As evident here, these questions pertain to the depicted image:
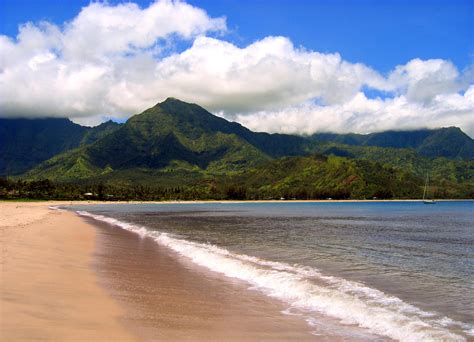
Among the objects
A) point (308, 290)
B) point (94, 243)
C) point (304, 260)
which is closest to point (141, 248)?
point (94, 243)

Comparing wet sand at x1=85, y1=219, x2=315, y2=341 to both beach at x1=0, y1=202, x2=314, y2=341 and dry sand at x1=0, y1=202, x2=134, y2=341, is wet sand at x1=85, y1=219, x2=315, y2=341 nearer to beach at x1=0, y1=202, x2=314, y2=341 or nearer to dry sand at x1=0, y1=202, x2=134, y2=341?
beach at x1=0, y1=202, x2=314, y2=341

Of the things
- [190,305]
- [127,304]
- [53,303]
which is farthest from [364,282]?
[53,303]

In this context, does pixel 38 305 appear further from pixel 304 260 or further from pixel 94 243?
pixel 94 243

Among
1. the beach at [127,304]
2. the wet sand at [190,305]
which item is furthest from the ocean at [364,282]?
the beach at [127,304]

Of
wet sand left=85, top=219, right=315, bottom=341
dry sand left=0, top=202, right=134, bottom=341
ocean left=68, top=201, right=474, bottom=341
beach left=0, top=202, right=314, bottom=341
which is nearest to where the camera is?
dry sand left=0, top=202, right=134, bottom=341

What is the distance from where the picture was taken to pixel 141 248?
112ft

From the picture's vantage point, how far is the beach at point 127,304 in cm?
1138

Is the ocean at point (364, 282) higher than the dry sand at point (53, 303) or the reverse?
the reverse

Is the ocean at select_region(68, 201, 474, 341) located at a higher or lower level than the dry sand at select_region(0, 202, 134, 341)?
lower

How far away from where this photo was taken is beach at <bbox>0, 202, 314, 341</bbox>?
11375mm

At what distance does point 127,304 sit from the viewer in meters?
14.8

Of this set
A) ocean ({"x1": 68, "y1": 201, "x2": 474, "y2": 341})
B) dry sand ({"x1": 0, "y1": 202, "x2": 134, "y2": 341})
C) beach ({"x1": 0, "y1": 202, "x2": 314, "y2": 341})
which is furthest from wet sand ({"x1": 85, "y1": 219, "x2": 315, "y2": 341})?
ocean ({"x1": 68, "y1": 201, "x2": 474, "y2": 341})

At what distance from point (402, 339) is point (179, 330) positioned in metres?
6.44

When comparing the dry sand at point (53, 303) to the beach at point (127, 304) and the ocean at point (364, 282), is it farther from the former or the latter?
the ocean at point (364, 282)
